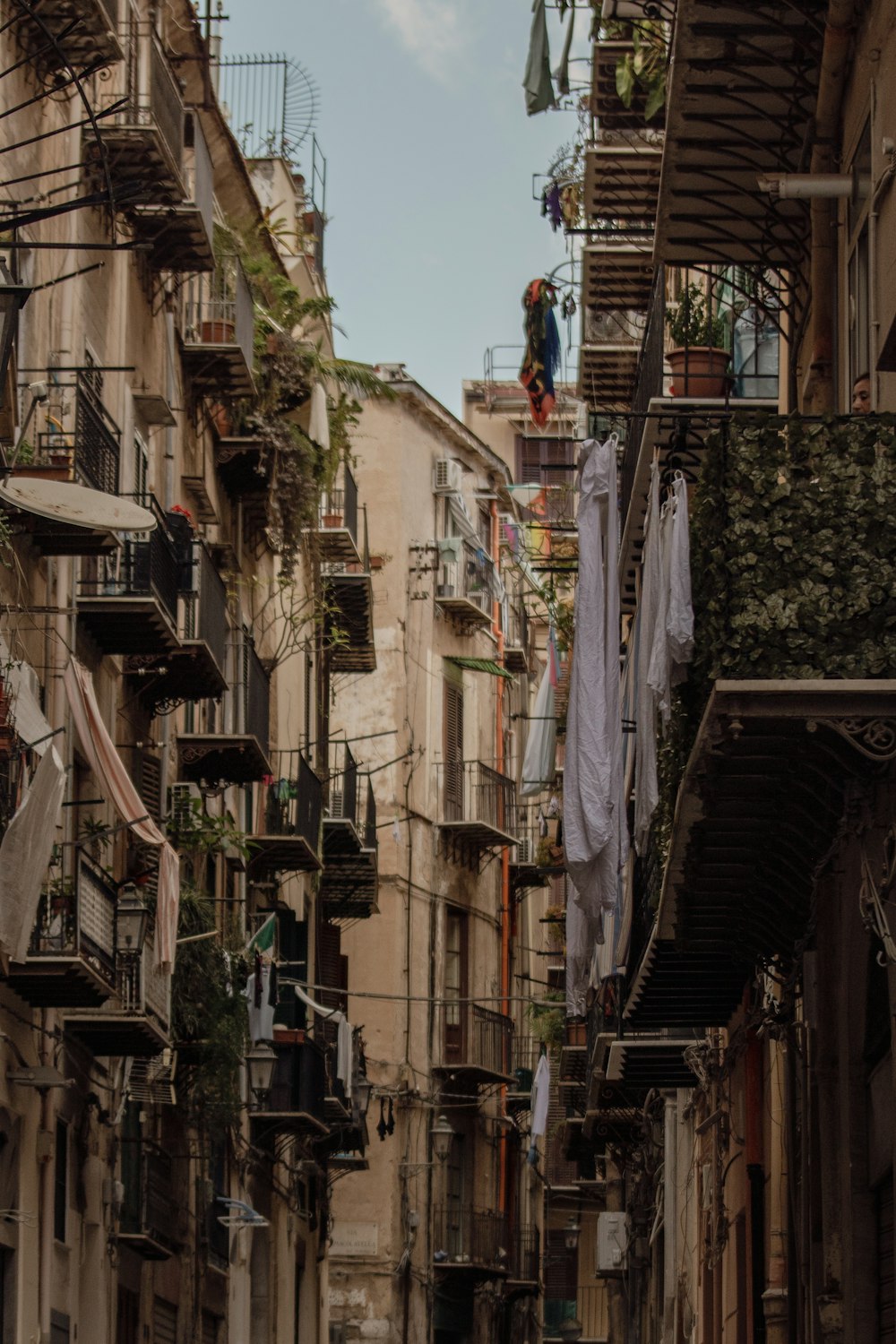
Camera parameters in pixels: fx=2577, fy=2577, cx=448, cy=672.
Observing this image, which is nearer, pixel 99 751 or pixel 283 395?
pixel 99 751

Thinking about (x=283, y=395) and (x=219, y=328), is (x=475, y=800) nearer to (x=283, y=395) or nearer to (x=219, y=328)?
(x=283, y=395)

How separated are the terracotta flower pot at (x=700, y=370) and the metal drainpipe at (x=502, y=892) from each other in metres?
29.8

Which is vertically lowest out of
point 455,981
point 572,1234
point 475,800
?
point 572,1234

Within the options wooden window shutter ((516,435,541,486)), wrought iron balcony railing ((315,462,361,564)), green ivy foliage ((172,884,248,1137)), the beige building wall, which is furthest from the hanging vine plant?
wooden window shutter ((516,435,541,486))

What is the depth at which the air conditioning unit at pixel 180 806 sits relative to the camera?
1017 inches

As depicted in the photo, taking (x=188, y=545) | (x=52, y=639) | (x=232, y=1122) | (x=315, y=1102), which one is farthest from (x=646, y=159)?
(x=315, y=1102)

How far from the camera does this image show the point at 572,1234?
6109 centimetres

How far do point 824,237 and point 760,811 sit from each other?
434 centimetres

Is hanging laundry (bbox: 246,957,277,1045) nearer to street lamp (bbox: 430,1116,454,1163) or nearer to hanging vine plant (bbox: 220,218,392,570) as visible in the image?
hanging vine plant (bbox: 220,218,392,570)

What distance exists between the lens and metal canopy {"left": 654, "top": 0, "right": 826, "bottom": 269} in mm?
14977

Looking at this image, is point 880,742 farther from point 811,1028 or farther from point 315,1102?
point 315,1102

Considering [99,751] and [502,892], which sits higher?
[502,892]

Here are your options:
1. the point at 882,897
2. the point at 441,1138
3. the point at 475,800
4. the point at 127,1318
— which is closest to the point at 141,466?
the point at 127,1318

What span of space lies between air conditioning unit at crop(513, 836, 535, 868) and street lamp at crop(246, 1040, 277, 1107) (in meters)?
22.1
